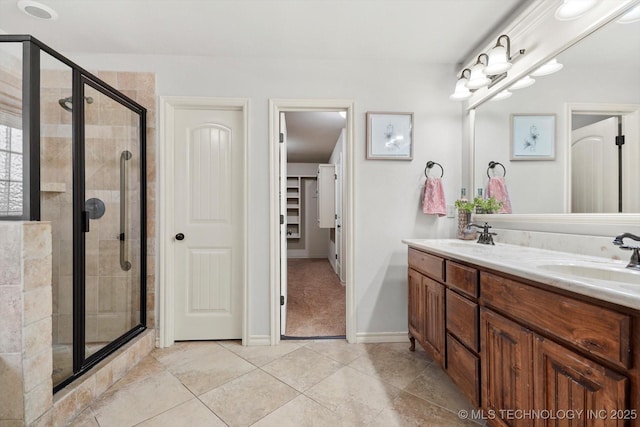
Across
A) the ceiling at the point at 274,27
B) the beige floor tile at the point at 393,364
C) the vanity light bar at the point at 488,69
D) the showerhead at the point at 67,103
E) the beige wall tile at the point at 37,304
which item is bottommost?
the beige floor tile at the point at 393,364

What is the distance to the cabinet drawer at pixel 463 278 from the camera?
52.6 inches

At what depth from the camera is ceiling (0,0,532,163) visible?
1.73 meters

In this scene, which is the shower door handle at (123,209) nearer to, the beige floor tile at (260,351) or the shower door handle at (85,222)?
the shower door handle at (85,222)

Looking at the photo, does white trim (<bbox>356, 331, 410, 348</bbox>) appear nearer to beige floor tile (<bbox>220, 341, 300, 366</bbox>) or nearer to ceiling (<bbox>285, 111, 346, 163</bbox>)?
beige floor tile (<bbox>220, 341, 300, 366</bbox>)

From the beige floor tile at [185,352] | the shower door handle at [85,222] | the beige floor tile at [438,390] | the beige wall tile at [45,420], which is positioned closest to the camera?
the beige wall tile at [45,420]

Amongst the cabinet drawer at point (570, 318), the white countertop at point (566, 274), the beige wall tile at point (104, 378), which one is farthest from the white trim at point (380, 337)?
the beige wall tile at point (104, 378)

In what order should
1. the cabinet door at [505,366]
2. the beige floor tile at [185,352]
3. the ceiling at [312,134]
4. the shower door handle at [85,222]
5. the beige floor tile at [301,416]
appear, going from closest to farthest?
the cabinet door at [505,366], the beige floor tile at [301,416], the shower door handle at [85,222], the beige floor tile at [185,352], the ceiling at [312,134]

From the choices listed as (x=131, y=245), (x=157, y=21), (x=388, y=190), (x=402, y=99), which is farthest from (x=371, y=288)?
(x=157, y=21)

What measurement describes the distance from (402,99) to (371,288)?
1.66 m

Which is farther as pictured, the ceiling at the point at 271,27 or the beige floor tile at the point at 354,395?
the ceiling at the point at 271,27

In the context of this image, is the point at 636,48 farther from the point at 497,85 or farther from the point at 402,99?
the point at 402,99

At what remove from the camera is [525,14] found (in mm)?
1659

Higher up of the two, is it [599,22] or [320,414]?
[599,22]

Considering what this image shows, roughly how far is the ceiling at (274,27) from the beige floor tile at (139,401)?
2.42 meters
